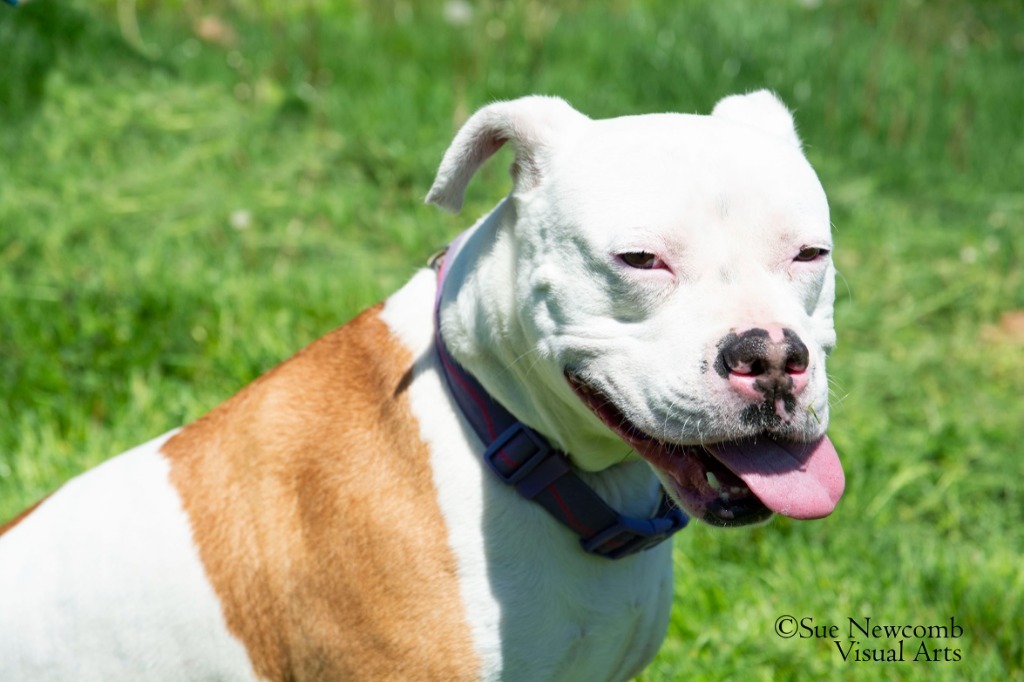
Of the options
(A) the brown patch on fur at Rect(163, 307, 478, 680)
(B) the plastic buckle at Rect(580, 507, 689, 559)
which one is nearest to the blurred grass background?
(B) the plastic buckle at Rect(580, 507, 689, 559)

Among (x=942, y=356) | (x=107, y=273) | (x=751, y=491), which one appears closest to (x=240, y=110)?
(x=107, y=273)

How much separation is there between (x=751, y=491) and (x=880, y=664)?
1435 mm

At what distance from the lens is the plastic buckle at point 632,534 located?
7.79 feet

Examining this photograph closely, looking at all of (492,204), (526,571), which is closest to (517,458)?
(526,571)

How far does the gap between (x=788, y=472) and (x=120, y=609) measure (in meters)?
1.44

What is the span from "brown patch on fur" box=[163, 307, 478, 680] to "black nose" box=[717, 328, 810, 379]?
0.71 metres

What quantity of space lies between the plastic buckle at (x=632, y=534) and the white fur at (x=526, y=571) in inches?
1.2

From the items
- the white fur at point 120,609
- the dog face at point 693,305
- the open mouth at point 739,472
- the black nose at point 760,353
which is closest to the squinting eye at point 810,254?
the dog face at point 693,305

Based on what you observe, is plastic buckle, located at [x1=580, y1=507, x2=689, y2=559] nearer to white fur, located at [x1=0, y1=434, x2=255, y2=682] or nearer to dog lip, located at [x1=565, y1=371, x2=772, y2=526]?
dog lip, located at [x1=565, y1=371, x2=772, y2=526]

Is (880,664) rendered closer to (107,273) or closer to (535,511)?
(535,511)

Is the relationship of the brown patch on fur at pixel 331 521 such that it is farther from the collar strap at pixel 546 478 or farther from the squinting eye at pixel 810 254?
the squinting eye at pixel 810 254

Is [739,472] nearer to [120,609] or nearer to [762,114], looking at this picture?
[762,114]

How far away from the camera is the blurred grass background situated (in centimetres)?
368

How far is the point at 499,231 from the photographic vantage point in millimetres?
2396
